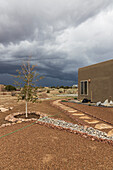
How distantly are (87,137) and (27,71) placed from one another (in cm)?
406

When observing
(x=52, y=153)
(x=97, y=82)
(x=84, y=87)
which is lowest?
(x=52, y=153)

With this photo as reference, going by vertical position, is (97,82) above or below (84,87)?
above

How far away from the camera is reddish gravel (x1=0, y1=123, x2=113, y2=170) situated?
2.05m

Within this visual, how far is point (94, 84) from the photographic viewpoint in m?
10.6

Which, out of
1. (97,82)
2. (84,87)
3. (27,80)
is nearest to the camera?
(27,80)

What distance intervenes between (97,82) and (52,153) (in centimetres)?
A: 902

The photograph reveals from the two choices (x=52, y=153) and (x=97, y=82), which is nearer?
(x=52, y=153)

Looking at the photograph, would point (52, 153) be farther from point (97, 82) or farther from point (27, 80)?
point (97, 82)

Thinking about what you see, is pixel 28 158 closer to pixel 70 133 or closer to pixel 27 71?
pixel 70 133

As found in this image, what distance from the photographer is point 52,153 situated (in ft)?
7.85

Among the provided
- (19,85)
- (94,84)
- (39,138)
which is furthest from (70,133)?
(94,84)

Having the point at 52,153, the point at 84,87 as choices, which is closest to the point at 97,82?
the point at 84,87

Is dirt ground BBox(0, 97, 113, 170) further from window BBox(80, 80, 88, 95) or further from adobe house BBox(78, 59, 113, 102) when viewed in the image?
window BBox(80, 80, 88, 95)

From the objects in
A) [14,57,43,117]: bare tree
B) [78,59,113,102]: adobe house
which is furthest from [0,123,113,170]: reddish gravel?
[78,59,113,102]: adobe house
